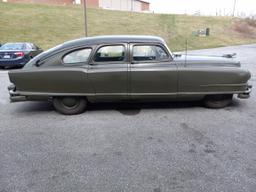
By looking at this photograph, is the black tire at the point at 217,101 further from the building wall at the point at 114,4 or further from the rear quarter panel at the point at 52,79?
the building wall at the point at 114,4

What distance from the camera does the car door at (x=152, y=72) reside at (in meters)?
4.75

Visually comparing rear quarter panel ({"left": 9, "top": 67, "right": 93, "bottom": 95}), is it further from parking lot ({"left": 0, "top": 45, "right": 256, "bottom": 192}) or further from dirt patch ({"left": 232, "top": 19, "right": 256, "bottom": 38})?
dirt patch ({"left": 232, "top": 19, "right": 256, "bottom": 38})

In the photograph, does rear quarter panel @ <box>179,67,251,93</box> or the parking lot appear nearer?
the parking lot

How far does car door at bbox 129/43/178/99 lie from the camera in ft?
15.6

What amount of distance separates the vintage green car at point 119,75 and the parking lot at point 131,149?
408mm

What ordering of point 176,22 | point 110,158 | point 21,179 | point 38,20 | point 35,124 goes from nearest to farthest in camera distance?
point 21,179, point 110,158, point 35,124, point 38,20, point 176,22

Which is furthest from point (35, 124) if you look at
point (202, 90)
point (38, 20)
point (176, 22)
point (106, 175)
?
point (176, 22)

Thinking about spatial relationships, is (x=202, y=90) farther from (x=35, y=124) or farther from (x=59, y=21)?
(x=59, y=21)

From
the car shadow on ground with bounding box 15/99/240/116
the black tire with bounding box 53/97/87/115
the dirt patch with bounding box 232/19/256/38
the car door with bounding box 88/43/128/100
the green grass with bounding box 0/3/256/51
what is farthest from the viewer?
the dirt patch with bounding box 232/19/256/38

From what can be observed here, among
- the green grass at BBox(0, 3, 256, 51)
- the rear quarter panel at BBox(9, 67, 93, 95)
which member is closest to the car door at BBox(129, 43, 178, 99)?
the rear quarter panel at BBox(9, 67, 93, 95)

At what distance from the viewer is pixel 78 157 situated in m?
3.35

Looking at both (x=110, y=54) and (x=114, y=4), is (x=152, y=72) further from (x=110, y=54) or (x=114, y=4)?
(x=114, y=4)

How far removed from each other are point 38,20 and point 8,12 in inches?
163

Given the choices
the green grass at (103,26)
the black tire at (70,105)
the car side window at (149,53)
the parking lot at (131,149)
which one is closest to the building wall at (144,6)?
the green grass at (103,26)
